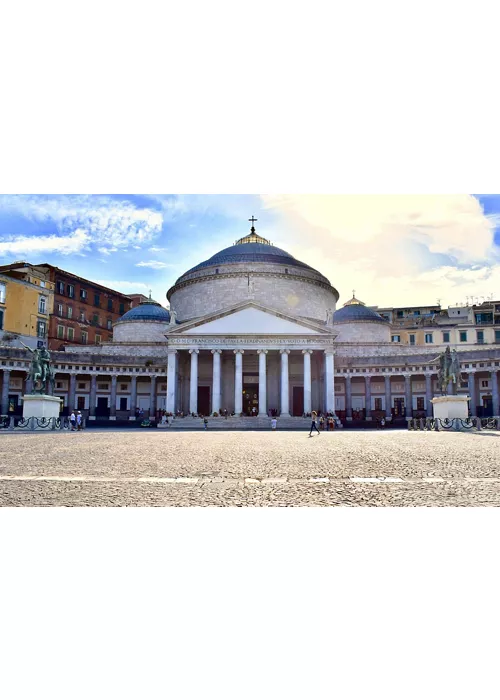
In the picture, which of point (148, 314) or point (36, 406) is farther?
point (148, 314)

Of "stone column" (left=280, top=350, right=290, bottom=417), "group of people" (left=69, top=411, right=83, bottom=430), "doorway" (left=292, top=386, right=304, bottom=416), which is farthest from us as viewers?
"doorway" (left=292, top=386, right=304, bottom=416)

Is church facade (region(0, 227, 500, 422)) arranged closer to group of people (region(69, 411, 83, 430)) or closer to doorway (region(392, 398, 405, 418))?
doorway (region(392, 398, 405, 418))

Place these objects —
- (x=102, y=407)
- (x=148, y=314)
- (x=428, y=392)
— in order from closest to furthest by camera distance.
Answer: (x=428, y=392) → (x=102, y=407) → (x=148, y=314)

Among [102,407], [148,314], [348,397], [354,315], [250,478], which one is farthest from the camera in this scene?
[354,315]

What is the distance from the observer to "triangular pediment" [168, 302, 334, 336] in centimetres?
4716

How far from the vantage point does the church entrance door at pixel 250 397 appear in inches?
1978

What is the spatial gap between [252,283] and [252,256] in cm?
324

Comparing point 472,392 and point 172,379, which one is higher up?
point 172,379

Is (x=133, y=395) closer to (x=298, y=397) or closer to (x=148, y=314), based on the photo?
(x=148, y=314)

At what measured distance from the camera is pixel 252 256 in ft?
190

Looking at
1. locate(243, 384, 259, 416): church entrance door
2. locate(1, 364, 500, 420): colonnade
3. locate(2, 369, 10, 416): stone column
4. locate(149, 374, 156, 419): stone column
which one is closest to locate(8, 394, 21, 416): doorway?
locate(1, 364, 500, 420): colonnade

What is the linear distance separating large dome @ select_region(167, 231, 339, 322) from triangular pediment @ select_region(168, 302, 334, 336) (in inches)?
282

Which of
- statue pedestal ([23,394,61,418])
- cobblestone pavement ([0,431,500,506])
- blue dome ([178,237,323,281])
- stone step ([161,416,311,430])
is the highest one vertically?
blue dome ([178,237,323,281])

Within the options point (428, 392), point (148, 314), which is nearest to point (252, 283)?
point (148, 314)
